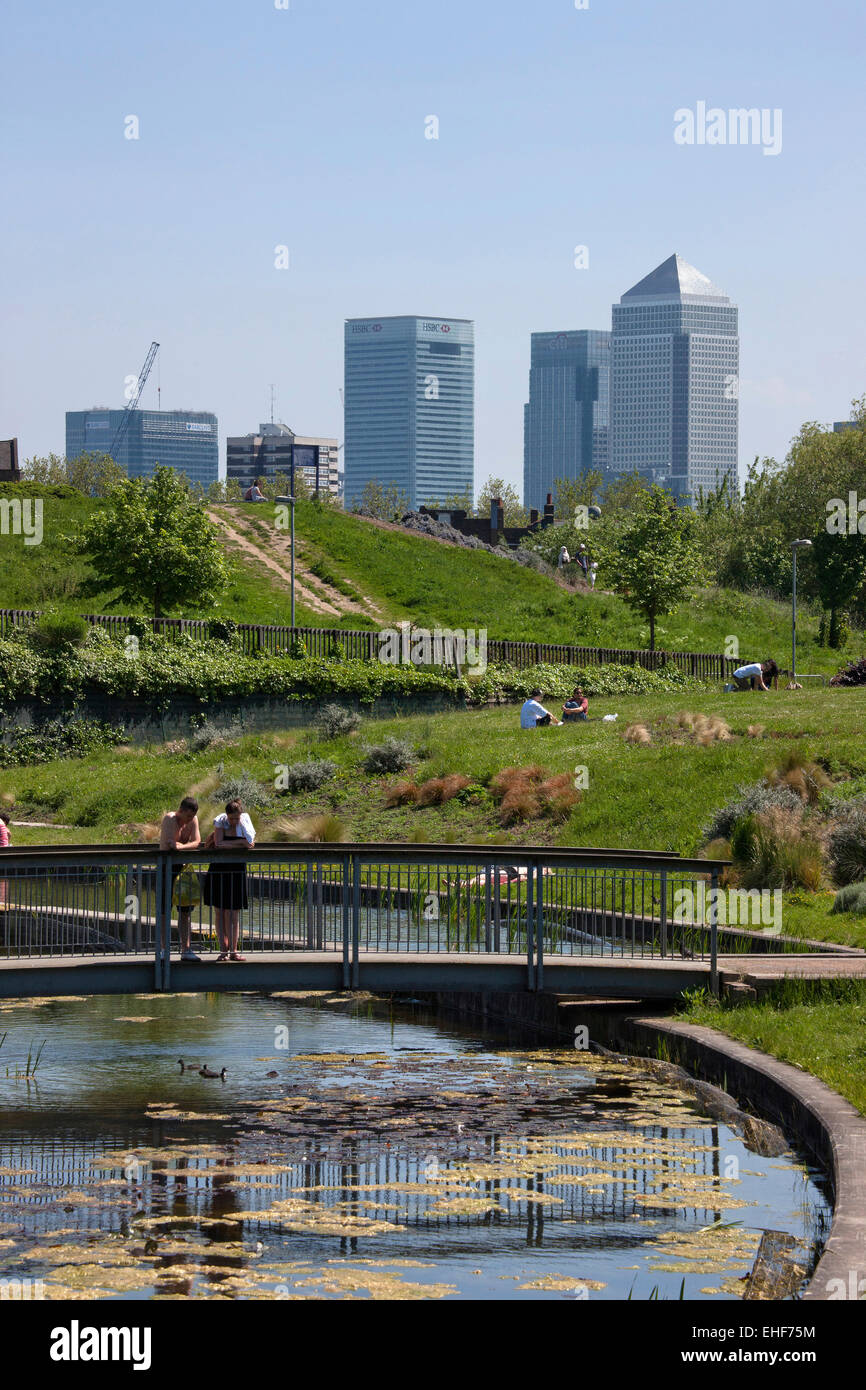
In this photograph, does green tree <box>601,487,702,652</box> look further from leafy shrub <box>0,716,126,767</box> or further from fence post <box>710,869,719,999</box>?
fence post <box>710,869,719,999</box>

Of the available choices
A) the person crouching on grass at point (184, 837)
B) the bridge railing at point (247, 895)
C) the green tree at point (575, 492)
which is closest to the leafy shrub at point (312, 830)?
the bridge railing at point (247, 895)

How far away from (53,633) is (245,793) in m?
10.2

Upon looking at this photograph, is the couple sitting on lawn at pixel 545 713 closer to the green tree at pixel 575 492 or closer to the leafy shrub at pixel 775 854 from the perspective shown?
the leafy shrub at pixel 775 854

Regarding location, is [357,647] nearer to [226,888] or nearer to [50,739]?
[50,739]

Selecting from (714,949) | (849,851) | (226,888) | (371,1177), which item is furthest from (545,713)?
(371,1177)

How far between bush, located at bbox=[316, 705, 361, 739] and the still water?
22010mm

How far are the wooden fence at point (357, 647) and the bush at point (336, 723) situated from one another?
620cm

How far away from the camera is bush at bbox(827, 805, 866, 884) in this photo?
2256 centimetres

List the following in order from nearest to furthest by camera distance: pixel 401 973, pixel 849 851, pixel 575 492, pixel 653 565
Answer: pixel 401 973 < pixel 849 851 < pixel 653 565 < pixel 575 492

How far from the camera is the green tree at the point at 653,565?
183 feet

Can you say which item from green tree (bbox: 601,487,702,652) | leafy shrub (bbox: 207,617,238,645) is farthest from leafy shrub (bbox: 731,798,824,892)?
green tree (bbox: 601,487,702,652)

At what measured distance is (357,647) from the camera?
1917 inches
